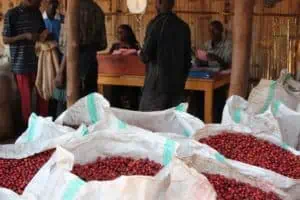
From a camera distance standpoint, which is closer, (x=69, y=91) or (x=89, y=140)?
(x=89, y=140)

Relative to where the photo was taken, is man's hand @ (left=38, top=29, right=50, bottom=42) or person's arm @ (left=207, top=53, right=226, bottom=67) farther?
person's arm @ (left=207, top=53, right=226, bottom=67)

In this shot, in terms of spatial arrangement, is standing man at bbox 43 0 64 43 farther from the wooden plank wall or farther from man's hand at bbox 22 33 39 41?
the wooden plank wall

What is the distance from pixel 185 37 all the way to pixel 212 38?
5.57 feet

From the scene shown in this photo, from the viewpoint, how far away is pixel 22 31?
16.0 ft

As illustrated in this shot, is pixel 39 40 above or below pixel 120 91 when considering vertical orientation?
above

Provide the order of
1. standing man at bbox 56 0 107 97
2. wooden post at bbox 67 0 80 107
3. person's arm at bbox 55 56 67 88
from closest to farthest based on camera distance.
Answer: wooden post at bbox 67 0 80 107, person's arm at bbox 55 56 67 88, standing man at bbox 56 0 107 97

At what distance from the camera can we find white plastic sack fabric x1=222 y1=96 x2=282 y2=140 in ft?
8.09

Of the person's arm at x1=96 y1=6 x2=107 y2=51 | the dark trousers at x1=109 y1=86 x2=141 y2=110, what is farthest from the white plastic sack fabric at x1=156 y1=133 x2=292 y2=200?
the dark trousers at x1=109 y1=86 x2=141 y2=110

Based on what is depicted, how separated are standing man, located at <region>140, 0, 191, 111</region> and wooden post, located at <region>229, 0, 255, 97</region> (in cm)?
115

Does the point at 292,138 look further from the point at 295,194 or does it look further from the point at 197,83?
the point at 197,83

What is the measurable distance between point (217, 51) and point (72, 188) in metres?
4.12

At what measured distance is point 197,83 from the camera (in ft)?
15.4

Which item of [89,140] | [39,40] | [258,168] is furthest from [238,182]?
[39,40]

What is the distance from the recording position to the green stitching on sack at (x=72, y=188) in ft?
4.86
